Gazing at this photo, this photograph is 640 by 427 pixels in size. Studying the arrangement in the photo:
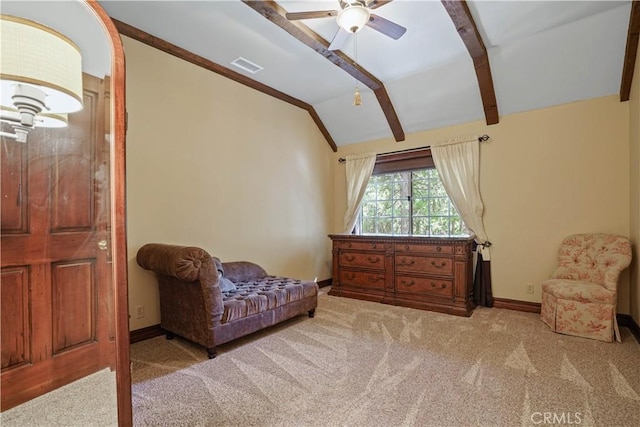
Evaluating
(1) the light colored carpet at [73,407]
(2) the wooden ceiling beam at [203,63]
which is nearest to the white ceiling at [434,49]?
(2) the wooden ceiling beam at [203,63]

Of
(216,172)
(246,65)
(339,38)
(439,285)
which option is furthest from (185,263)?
(439,285)

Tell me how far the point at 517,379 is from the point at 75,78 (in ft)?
9.77

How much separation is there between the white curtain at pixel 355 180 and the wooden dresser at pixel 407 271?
2.14 feet

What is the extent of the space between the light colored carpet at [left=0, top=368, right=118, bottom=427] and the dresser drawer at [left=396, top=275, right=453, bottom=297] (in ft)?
10.9

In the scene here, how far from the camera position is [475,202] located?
3887mm

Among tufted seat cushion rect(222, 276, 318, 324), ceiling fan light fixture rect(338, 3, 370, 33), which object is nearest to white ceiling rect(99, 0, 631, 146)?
ceiling fan light fixture rect(338, 3, 370, 33)

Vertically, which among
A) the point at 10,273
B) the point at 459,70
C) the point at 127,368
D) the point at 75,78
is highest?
the point at 459,70

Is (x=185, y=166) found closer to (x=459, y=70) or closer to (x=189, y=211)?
(x=189, y=211)

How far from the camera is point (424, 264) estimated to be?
146 inches

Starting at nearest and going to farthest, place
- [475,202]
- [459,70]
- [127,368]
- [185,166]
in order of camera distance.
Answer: [127,368] < [185,166] < [459,70] < [475,202]

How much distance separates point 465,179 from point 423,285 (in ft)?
4.98

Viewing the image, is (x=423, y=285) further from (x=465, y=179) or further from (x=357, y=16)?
(x=357, y=16)

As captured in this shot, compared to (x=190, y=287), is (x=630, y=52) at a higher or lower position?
higher

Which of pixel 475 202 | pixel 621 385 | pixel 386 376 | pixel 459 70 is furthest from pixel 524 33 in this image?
pixel 386 376
